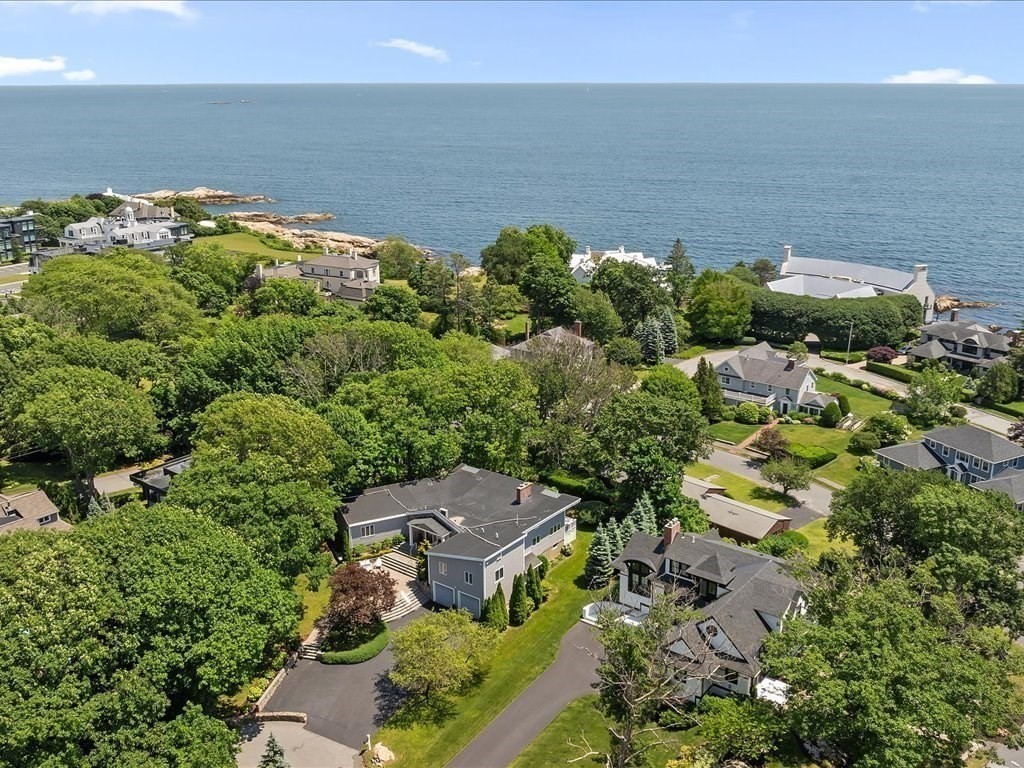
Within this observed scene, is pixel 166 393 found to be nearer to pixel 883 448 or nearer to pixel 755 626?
pixel 755 626

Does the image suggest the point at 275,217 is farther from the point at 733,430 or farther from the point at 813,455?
the point at 813,455

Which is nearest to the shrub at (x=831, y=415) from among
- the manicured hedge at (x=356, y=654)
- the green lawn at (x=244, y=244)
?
the manicured hedge at (x=356, y=654)

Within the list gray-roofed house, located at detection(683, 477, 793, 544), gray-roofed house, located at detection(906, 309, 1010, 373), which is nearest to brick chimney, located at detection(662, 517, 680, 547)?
gray-roofed house, located at detection(683, 477, 793, 544)

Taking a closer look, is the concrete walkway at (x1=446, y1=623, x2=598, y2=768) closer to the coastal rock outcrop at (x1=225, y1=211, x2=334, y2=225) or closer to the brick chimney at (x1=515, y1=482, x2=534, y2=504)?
the brick chimney at (x1=515, y1=482, x2=534, y2=504)

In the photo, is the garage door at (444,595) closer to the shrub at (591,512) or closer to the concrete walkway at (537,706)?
the concrete walkway at (537,706)

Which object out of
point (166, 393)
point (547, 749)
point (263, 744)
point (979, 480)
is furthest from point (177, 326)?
point (979, 480)

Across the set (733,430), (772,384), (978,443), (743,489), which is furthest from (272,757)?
(772,384)

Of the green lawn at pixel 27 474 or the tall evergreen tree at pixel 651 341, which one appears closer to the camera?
the green lawn at pixel 27 474
